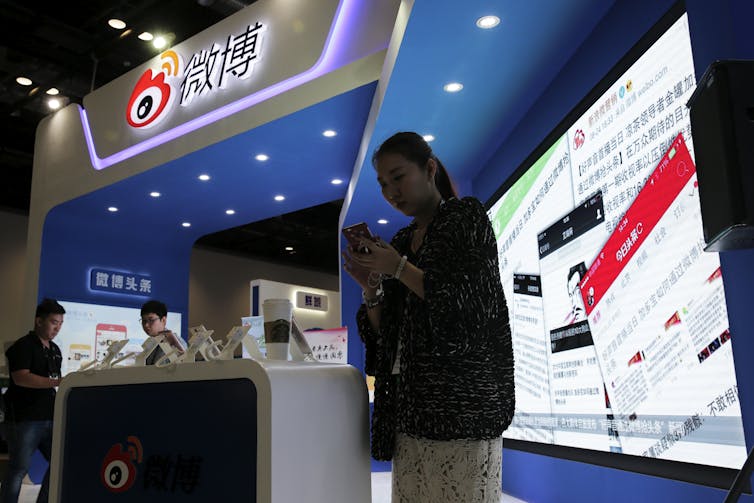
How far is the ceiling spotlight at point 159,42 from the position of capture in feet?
19.4

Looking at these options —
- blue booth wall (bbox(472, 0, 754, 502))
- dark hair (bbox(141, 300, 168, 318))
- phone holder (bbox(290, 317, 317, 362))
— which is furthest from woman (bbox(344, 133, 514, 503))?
dark hair (bbox(141, 300, 168, 318))

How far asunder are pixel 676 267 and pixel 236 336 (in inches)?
61.7

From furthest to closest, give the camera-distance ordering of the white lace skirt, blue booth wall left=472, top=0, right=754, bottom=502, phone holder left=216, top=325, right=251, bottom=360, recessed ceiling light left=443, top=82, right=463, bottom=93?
recessed ceiling light left=443, top=82, right=463, bottom=93, blue booth wall left=472, top=0, right=754, bottom=502, phone holder left=216, top=325, right=251, bottom=360, the white lace skirt

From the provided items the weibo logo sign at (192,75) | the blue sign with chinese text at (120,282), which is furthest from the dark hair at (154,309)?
the blue sign with chinese text at (120,282)

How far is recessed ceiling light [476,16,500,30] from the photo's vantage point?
2859 mm

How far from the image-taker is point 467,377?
1.03 m

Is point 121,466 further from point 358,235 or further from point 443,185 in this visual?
point 443,185

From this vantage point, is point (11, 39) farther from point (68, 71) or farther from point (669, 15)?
point (669, 15)

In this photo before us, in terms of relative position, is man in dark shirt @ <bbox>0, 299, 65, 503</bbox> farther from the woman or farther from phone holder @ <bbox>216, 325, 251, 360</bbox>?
the woman

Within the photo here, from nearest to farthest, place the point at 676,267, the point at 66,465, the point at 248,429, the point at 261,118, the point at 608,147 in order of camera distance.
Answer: the point at 248,429, the point at 66,465, the point at 676,267, the point at 608,147, the point at 261,118

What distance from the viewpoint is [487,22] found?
9.50 ft

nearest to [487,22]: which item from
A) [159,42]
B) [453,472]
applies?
[453,472]

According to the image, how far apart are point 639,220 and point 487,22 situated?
1184 mm

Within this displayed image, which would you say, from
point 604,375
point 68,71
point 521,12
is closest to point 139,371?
point 604,375
